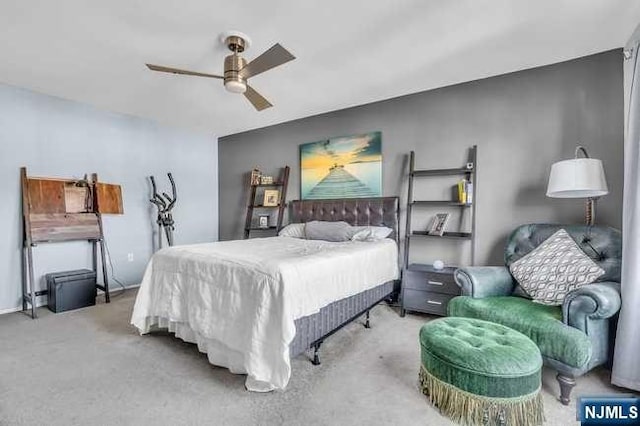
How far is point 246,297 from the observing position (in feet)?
6.54

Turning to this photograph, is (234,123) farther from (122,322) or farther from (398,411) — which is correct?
(398,411)

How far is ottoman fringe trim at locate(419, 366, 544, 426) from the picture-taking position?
1.54 meters

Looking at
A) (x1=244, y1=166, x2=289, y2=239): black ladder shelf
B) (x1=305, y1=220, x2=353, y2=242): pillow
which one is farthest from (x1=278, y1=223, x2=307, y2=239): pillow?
(x1=244, y1=166, x2=289, y2=239): black ladder shelf

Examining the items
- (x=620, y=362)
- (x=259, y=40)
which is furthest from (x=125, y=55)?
(x=620, y=362)

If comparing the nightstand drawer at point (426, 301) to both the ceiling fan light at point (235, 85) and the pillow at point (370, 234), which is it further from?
the ceiling fan light at point (235, 85)

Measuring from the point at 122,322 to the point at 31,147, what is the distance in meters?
2.40

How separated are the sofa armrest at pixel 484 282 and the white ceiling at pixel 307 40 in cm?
191

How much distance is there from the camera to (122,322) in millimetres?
3115

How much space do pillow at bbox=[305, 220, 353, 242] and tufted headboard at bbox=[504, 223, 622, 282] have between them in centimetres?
163

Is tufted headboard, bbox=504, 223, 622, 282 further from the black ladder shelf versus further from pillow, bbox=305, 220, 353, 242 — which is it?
the black ladder shelf

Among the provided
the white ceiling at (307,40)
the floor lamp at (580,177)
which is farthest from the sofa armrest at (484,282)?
the white ceiling at (307,40)

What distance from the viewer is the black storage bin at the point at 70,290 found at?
3.42m

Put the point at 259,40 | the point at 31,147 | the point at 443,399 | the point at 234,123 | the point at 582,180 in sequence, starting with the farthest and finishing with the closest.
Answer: the point at 234,123
the point at 31,147
the point at 259,40
the point at 582,180
the point at 443,399

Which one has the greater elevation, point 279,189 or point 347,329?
point 279,189
